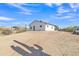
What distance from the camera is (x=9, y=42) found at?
2.31m

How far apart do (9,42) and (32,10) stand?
0.41m

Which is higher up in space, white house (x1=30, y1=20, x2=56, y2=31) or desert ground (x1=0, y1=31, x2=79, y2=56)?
white house (x1=30, y1=20, x2=56, y2=31)

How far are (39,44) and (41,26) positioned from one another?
192 mm

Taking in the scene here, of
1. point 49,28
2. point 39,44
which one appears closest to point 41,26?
point 49,28

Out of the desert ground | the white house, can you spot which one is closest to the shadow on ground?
the desert ground

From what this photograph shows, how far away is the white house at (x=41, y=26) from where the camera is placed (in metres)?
2.29

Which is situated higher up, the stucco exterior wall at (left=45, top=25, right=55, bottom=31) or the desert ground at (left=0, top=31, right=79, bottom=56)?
the stucco exterior wall at (left=45, top=25, right=55, bottom=31)

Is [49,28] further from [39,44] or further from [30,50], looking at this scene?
[30,50]

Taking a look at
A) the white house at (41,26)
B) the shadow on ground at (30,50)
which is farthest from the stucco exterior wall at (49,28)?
the shadow on ground at (30,50)

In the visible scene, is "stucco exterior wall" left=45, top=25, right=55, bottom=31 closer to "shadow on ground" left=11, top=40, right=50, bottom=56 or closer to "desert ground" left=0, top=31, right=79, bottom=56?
"desert ground" left=0, top=31, right=79, bottom=56

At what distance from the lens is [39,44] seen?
2.31 meters

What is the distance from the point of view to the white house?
2.29 m

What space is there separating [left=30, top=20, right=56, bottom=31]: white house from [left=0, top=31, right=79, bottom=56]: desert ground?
0.11 ft

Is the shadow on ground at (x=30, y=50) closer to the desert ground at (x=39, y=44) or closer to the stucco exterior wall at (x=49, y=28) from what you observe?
the desert ground at (x=39, y=44)
